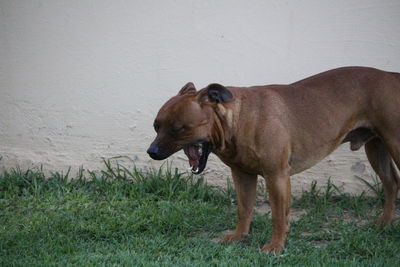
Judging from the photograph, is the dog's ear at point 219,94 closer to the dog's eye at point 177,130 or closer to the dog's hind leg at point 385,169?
the dog's eye at point 177,130

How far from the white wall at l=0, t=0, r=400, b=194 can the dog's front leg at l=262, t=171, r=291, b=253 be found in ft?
5.04

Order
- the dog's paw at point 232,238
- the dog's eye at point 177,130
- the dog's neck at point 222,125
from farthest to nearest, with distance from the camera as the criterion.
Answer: the dog's paw at point 232,238 < the dog's neck at point 222,125 < the dog's eye at point 177,130

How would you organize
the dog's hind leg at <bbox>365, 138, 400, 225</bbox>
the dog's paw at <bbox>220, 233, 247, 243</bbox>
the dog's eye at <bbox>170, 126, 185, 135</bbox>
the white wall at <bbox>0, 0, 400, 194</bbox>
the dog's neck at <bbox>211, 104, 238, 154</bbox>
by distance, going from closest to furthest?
the dog's eye at <bbox>170, 126, 185, 135</bbox>
the dog's neck at <bbox>211, 104, 238, 154</bbox>
the dog's paw at <bbox>220, 233, 247, 243</bbox>
the dog's hind leg at <bbox>365, 138, 400, 225</bbox>
the white wall at <bbox>0, 0, 400, 194</bbox>

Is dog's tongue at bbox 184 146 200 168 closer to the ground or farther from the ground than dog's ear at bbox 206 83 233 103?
closer to the ground

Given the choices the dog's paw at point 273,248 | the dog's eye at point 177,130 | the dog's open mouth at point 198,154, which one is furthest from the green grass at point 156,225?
the dog's eye at point 177,130

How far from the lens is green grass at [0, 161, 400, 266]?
5.23m

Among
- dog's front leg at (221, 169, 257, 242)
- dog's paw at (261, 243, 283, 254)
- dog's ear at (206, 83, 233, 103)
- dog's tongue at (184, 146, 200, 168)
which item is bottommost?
dog's paw at (261, 243, 283, 254)

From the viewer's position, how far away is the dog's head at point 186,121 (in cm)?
519

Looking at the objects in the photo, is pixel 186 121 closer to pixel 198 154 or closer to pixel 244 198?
pixel 198 154

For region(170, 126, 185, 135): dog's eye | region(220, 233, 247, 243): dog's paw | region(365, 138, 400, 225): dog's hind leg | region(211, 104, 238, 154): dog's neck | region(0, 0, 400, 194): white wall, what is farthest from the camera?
region(0, 0, 400, 194): white wall

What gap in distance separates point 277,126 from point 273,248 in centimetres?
99

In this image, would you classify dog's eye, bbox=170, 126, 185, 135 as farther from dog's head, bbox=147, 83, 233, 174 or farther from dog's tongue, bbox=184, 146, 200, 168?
dog's tongue, bbox=184, 146, 200, 168

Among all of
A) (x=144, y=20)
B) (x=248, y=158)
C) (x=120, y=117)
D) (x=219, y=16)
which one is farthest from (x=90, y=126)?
(x=248, y=158)

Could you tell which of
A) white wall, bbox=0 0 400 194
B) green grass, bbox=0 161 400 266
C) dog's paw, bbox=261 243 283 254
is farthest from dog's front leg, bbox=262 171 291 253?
white wall, bbox=0 0 400 194
